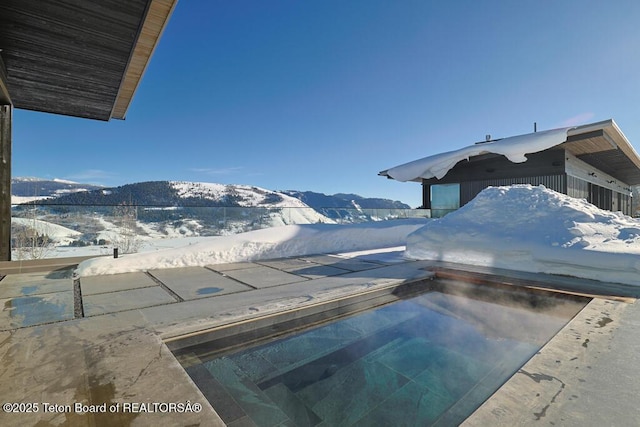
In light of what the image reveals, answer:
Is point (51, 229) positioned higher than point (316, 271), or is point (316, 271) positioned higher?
point (51, 229)

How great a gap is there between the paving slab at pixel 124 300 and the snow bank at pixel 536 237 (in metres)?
5.07

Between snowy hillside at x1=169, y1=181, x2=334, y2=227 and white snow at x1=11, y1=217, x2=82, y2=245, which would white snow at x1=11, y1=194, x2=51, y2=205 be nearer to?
white snow at x1=11, y1=217, x2=82, y2=245

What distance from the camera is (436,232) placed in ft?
20.3

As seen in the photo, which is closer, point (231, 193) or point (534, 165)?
point (534, 165)

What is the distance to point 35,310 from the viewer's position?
2.68 meters

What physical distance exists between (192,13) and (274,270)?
7104 mm

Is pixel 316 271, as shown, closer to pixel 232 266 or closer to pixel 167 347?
pixel 232 266

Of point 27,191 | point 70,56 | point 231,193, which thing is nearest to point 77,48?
point 70,56

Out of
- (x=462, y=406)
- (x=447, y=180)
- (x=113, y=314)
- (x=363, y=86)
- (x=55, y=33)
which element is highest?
(x=363, y=86)

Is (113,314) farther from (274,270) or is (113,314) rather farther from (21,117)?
(21,117)

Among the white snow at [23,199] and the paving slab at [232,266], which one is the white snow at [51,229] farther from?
the paving slab at [232,266]

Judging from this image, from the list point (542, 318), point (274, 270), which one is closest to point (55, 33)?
point (274, 270)

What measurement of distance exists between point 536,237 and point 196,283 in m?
5.82

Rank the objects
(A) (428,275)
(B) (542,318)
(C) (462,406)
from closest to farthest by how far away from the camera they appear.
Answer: (C) (462,406) → (B) (542,318) → (A) (428,275)
